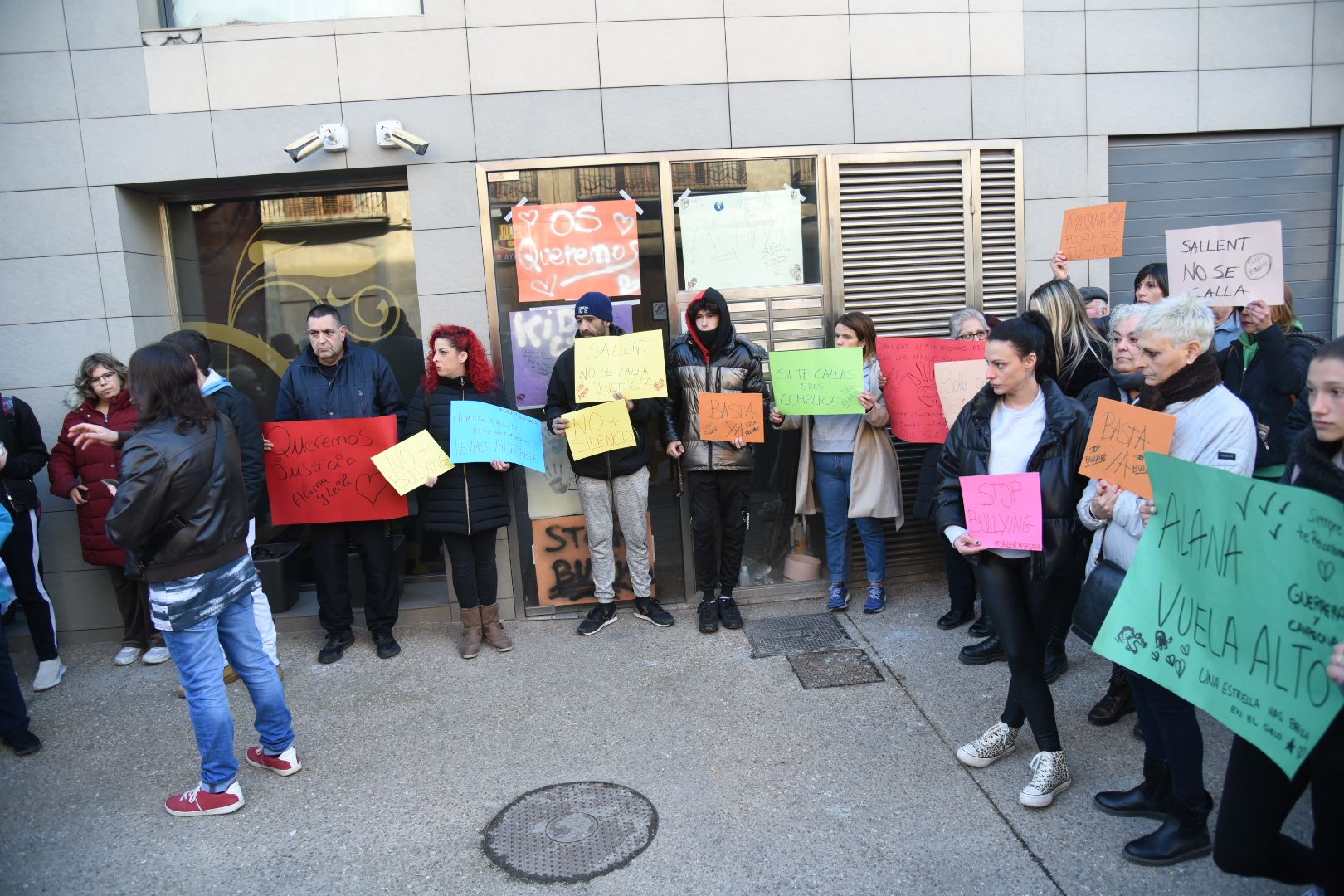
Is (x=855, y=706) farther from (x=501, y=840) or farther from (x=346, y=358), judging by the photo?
(x=346, y=358)

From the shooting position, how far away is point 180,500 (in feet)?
11.5

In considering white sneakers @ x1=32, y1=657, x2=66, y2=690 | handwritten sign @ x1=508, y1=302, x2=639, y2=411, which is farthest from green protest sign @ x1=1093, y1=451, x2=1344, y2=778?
white sneakers @ x1=32, y1=657, x2=66, y2=690

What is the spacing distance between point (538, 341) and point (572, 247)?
0.65 metres

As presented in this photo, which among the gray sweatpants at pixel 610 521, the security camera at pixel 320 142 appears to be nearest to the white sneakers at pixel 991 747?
the gray sweatpants at pixel 610 521

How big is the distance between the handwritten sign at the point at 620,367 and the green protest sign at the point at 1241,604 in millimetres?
3068

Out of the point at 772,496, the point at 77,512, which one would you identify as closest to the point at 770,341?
the point at 772,496

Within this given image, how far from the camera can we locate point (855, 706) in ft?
14.7

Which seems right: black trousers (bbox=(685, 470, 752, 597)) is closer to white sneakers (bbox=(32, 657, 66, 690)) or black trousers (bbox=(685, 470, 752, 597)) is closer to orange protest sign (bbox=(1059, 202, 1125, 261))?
orange protest sign (bbox=(1059, 202, 1125, 261))

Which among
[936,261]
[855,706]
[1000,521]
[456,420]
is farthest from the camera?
[936,261]

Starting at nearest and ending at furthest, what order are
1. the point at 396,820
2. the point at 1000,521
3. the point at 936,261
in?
the point at 1000,521, the point at 396,820, the point at 936,261

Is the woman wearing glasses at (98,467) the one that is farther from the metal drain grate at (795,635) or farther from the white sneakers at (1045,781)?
the white sneakers at (1045,781)

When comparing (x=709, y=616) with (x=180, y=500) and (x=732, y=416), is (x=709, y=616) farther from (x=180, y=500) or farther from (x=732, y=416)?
(x=180, y=500)

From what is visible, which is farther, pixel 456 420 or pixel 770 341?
pixel 770 341

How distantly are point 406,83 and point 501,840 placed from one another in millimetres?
4544
